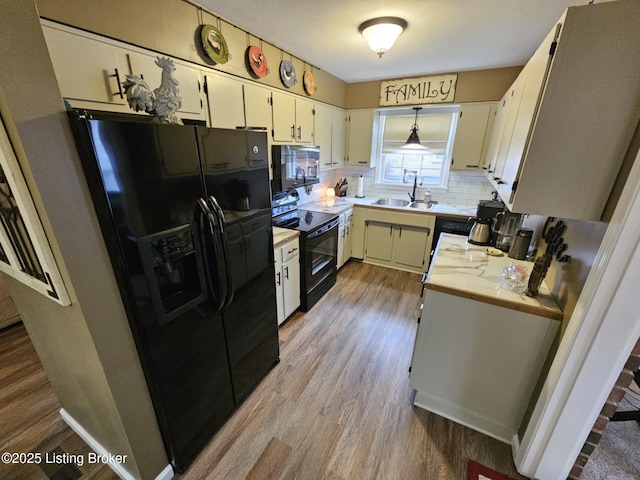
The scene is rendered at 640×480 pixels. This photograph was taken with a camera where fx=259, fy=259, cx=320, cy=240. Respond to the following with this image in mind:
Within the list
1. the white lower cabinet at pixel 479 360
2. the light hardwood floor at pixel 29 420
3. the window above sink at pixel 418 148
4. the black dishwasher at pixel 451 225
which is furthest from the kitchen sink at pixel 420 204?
the light hardwood floor at pixel 29 420

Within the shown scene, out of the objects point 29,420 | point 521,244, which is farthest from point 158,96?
point 521,244

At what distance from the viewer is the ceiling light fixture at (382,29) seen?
1.92 metres

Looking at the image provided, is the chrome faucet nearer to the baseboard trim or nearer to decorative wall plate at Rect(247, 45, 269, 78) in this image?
decorative wall plate at Rect(247, 45, 269, 78)

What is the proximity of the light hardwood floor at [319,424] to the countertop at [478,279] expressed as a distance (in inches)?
35.8

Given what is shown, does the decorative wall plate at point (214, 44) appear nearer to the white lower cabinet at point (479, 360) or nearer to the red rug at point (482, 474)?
the white lower cabinet at point (479, 360)

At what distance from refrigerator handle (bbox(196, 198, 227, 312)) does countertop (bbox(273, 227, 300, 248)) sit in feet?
2.66

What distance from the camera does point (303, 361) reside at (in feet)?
7.04

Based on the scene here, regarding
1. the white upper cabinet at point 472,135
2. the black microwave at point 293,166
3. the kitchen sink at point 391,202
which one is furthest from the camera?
the kitchen sink at point 391,202

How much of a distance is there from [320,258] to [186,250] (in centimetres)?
180

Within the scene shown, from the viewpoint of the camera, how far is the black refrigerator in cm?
95

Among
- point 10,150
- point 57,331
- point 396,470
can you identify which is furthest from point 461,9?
point 57,331

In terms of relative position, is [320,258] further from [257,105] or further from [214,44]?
[214,44]

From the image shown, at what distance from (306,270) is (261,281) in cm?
89

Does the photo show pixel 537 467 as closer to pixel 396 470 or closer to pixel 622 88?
pixel 396 470
